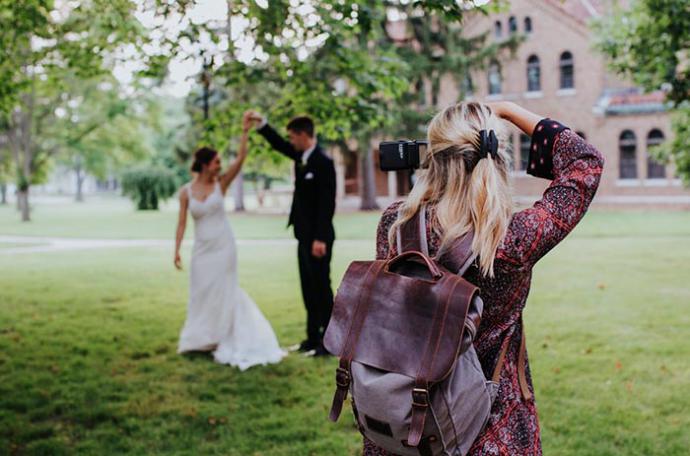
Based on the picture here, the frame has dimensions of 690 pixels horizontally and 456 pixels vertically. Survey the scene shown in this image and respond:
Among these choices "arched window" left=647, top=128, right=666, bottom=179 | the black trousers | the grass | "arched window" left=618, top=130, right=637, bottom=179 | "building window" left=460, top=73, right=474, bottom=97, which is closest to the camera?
the black trousers

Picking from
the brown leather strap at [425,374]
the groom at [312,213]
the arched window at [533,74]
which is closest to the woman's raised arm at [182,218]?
the groom at [312,213]

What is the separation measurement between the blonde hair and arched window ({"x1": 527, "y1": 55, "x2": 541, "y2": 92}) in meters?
38.5

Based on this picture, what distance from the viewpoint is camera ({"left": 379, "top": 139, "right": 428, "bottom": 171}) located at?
2.37m

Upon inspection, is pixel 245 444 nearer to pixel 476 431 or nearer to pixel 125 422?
pixel 125 422

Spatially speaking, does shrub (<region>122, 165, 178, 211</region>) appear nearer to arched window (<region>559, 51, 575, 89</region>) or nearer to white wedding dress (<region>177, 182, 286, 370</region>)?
arched window (<region>559, 51, 575, 89</region>)

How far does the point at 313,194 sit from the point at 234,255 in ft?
4.40

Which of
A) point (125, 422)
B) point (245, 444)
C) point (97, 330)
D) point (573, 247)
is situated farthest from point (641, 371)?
point (573, 247)

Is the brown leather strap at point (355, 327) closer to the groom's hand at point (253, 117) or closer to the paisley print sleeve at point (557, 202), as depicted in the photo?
the paisley print sleeve at point (557, 202)

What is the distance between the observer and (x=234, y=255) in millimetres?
8055

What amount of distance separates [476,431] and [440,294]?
0.45 metres

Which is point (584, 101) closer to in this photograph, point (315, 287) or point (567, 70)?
point (567, 70)

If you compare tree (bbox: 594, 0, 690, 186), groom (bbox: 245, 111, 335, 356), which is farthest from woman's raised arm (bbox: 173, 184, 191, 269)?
tree (bbox: 594, 0, 690, 186)

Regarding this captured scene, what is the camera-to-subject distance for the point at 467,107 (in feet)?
7.68

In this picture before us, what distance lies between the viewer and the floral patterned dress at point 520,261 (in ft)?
7.29
